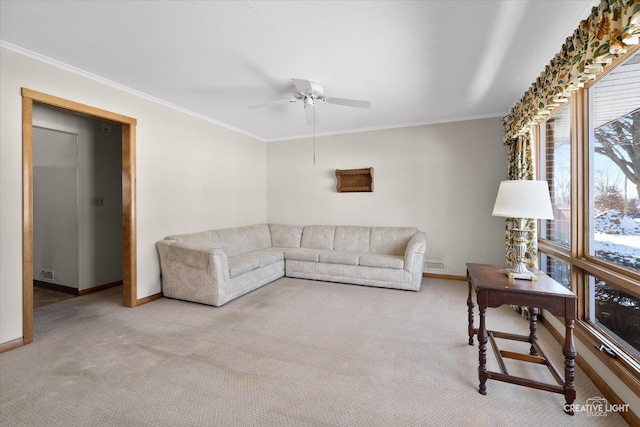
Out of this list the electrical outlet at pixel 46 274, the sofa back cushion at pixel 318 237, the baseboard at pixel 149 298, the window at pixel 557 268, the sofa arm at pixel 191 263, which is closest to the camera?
the window at pixel 557 268

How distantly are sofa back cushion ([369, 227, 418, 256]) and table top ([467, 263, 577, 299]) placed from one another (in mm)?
2278

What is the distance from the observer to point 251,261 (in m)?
4.00

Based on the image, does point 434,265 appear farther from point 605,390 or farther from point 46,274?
point 46,274

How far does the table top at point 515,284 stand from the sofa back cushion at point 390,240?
2.28 meters

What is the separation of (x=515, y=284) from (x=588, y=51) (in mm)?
1516

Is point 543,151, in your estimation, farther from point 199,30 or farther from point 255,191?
point 255,191

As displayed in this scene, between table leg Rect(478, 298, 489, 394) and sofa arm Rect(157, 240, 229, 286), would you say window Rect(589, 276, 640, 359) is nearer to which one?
table leg Rect(478, 298, 489, 394)

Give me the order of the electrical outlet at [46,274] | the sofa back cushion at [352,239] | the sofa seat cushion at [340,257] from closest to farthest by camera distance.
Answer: the electrical outlet at [46,274] < the sofa seat cushion at [340,257] < the sofa back cushion at [352,239]

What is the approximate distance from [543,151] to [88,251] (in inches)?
240

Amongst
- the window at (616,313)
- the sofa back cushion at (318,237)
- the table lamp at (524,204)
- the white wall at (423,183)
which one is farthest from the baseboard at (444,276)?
the table lamp at (524,204)

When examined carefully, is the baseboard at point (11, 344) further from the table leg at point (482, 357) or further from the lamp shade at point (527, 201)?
the lamp shade at point (527, 201)

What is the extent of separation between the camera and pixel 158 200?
3727mm

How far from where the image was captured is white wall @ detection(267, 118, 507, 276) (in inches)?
173

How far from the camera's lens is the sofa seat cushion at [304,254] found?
181 inches
